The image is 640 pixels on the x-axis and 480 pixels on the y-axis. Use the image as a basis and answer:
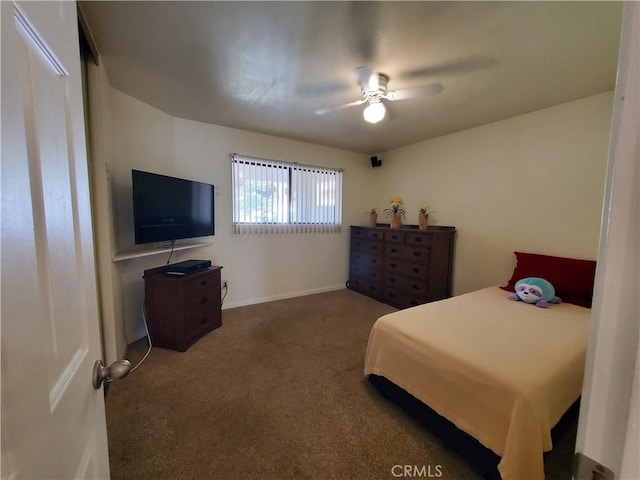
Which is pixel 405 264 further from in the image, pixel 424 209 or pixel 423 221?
pixel 424 209

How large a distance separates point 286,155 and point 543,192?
3.07 meters

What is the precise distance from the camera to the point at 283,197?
3.69 m

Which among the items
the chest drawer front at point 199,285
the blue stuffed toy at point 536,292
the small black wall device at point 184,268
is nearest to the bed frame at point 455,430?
the blue stuffed toy at point 536,292

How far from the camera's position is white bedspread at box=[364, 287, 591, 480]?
3.71 ft

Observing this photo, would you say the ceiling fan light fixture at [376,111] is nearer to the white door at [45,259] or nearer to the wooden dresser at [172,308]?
the white door at [45,259]

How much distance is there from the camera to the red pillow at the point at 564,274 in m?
2.25

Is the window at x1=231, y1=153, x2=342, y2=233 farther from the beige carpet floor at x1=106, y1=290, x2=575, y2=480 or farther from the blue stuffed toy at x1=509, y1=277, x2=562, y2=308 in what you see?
the blue stuffed toy at x1=509, y1=277, x2=562, y2=308

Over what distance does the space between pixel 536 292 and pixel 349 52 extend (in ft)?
8.05

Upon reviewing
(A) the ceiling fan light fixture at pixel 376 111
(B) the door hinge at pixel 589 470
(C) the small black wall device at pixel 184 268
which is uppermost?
(A) the ceiling fan light fixture at pixel 376 111

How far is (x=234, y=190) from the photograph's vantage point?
3.33 meters

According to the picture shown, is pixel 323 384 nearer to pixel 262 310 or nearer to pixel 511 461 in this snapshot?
A: pixel 511 461

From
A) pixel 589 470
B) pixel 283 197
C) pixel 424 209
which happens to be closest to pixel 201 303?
pixel 283 197

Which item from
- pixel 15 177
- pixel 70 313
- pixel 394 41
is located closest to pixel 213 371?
pixel 70 313

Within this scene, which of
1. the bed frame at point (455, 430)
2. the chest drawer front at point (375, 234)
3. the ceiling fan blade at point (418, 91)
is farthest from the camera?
the chest drawer front at point (375, 234)
